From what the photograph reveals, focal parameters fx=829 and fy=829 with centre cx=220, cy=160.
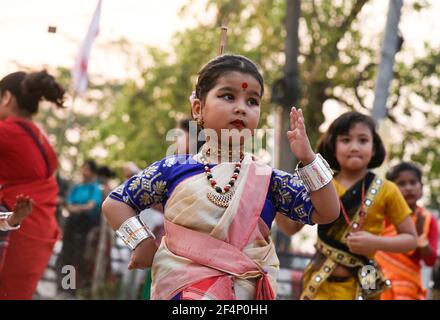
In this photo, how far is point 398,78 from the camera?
17.7m

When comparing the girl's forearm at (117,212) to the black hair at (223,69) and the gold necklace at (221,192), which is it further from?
the black hair at (223,69)

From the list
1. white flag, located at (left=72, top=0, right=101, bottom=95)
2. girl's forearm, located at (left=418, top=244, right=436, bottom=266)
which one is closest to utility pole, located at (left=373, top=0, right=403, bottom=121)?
girl's forearm, located at (left=418, top=244, right=436, bottom=266)

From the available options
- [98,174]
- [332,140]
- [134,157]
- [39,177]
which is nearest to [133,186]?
[332,140]

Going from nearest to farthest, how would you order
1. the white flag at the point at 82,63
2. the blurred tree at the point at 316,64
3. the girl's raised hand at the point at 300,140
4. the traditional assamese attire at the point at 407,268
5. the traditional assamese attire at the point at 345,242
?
1. the girl's raised hand at the point at 300,140
2. the traditional assamese attire at the point at 345,242
3. the traditional assamese attire at the point at 407,268
4. the white flag at the point at 82,63
5. the blurred tree at the point at 316,64

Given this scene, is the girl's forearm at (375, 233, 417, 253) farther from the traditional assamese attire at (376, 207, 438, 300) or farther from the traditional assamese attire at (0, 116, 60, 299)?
the traditional assamese attire at (0, 116, 60, 299)

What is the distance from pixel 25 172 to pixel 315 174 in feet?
9.15

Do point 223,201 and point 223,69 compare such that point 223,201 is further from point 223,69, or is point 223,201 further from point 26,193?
point 26,193

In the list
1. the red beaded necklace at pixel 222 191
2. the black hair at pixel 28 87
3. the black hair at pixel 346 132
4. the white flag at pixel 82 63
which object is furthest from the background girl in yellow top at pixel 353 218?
the white flag at pixel 82 63

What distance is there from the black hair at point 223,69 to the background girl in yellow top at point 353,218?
5.02 feet

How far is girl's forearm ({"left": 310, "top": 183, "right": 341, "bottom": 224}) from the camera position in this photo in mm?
3236

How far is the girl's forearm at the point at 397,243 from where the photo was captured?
4660 millimetres

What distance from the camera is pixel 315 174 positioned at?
3.20m

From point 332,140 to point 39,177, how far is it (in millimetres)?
1975
